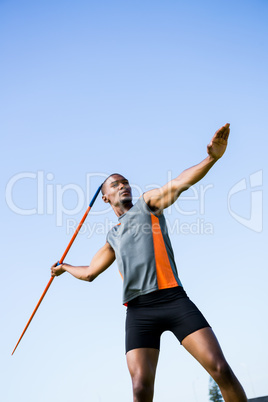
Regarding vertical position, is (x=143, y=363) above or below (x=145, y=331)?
below

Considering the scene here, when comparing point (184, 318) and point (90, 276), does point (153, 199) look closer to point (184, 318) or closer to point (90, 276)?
point (184, 318)

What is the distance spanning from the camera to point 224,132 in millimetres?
3717

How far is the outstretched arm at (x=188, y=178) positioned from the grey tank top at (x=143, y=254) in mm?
127

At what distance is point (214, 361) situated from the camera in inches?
142

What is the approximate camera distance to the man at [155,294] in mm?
3693

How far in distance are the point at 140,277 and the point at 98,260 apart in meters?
0.83

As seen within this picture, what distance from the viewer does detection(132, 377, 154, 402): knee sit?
3832 millimetres

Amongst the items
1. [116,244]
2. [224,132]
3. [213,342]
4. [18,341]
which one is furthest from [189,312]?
[18,341]

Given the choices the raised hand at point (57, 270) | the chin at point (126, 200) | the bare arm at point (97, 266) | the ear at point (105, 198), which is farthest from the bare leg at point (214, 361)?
the raised hand at point (57, 270)

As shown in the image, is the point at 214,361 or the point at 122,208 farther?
the point at 122,208

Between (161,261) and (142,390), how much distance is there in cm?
114

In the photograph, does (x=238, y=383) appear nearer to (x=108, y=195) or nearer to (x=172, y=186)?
(x=172, y=186)

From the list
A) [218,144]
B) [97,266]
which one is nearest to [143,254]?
[97,266]

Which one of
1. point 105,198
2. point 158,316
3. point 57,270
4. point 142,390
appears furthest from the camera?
point 57,270
